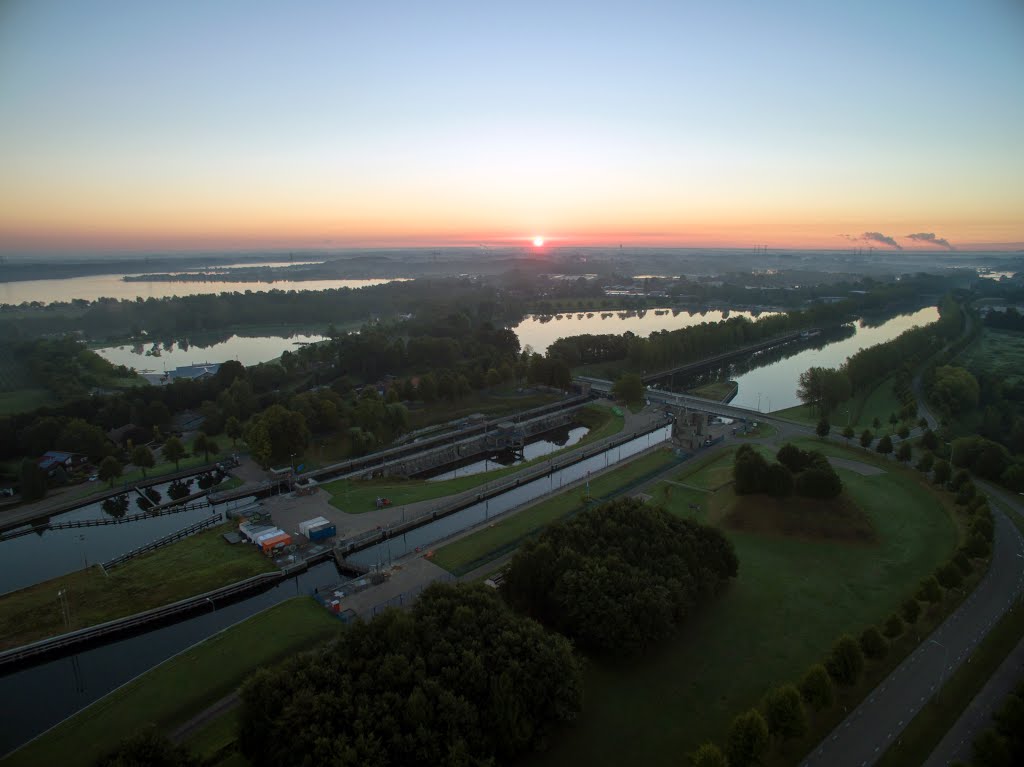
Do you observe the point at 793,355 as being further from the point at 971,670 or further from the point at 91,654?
the point at 91,654

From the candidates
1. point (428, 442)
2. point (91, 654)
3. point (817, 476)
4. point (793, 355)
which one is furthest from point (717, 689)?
point (793, 355)

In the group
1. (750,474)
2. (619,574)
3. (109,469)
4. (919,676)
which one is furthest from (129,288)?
(919,676)

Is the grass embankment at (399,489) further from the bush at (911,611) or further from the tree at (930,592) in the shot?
the tree at (930,592)

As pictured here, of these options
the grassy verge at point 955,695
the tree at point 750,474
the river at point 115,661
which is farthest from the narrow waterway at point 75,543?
the grassy verge at point 955,695

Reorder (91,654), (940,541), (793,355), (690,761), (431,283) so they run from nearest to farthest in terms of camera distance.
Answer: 1. (690,761)
2. (91,654)
3. (940,541)
4. (793,355)
5. (431,283)

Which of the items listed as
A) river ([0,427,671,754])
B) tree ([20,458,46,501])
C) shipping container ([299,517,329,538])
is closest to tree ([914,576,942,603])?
river ([0,427,671,754])

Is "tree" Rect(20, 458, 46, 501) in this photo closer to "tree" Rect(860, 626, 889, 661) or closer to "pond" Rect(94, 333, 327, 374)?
"pond" Rect(94, 333, 327, 374)

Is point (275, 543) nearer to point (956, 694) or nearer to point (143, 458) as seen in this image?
point (143, 458)
